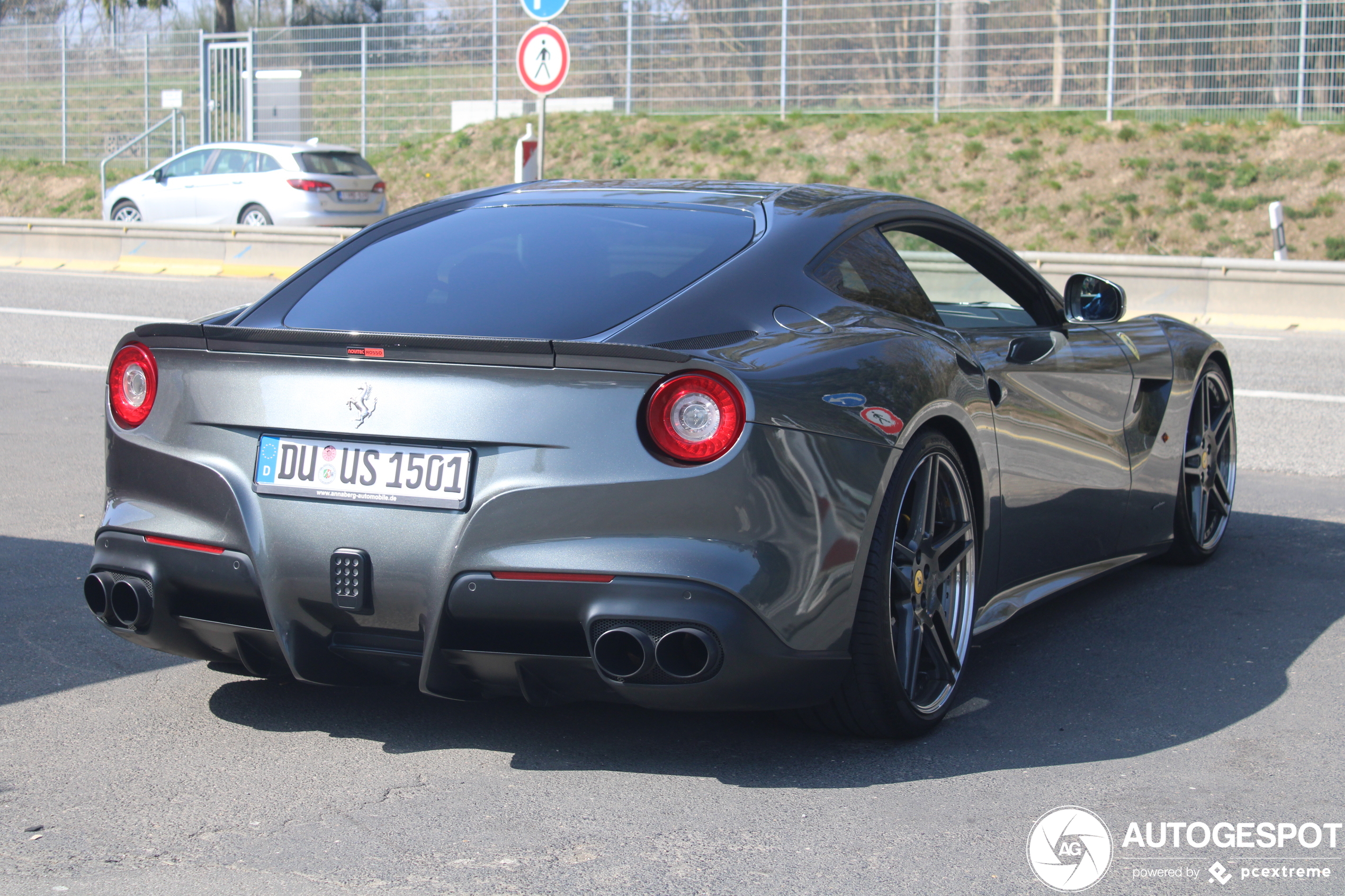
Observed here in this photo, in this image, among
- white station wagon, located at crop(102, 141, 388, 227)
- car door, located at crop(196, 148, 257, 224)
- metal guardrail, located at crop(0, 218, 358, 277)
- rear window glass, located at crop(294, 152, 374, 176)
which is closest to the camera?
metal guardrail, located at crop(0, 218, 358, 277)

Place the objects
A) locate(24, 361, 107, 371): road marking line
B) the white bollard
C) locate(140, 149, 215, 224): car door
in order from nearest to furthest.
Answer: locate(24, 361, 107, 371): road marking line, the white bollard, locate(140, 149, 215, 224): car door

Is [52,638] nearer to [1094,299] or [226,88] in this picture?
[1094,299]

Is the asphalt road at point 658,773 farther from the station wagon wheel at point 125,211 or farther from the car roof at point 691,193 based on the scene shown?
the station wagon wheel at point 125,211

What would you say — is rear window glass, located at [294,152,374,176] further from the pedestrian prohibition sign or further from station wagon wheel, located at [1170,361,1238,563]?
station wagon wheel, located at [1170,361,1238,563]

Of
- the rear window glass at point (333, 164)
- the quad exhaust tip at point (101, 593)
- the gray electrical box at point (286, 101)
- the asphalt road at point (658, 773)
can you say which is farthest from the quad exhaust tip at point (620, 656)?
the gray electrical box at point (286, 101)

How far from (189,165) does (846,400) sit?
20.6 m

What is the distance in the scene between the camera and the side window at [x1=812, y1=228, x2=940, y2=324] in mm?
3818

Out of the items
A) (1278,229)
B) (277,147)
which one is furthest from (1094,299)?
(277,147)

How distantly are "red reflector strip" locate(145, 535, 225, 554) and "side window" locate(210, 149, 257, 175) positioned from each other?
62.0ft

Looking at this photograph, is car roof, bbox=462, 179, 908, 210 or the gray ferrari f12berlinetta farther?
car roof, bbox=462, 179, 908, 210

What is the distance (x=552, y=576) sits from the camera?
3133 millimetres

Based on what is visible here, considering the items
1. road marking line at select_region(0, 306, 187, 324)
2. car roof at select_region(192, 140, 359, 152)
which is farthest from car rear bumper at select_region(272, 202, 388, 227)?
road marking line at select_region(0, 306, 187, 324)

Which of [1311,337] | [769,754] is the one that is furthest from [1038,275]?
[1311,337]

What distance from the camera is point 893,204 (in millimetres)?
4289
